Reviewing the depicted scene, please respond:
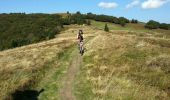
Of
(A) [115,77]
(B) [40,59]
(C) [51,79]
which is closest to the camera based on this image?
(A) [115,77]

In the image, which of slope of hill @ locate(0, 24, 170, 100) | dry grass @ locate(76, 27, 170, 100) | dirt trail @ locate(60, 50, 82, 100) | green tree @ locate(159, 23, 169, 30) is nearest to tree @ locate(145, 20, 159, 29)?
green tree @ locate(159, 23, 169, 30)

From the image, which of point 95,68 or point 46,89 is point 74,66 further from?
point 46,89

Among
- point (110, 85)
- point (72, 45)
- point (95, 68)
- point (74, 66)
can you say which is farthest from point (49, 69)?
point (72, 45)

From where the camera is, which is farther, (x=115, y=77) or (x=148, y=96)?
(x=115, y=77)

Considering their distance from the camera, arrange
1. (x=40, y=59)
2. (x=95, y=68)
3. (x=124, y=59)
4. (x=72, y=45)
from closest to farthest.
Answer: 1. (x=95, y=68)
2. (x=124, y=59)
3. (x=40, y=59)
4. (x=72, y=45)

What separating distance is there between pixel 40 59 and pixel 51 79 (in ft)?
29.0

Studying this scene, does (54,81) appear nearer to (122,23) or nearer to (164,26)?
(164,26)

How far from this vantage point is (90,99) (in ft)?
68.8

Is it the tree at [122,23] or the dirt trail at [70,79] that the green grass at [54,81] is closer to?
the dirt trail at [70,79]

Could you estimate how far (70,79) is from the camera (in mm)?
26016

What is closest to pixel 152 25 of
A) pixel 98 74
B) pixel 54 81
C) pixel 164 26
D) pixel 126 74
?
pixel 164 26

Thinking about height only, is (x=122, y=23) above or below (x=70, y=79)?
below

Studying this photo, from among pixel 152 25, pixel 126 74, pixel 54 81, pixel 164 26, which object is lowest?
pixel 164 26

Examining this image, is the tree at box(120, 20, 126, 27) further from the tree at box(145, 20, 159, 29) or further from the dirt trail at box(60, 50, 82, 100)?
the dirt trail at box(60, 50, 82, 100)
